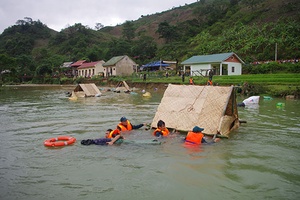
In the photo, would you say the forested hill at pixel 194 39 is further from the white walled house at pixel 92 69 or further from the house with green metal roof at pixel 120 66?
the white walled house at pixel 92 69

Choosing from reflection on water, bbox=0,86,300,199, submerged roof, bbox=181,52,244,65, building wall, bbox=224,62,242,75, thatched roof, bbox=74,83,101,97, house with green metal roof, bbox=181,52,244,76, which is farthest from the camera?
building wall, bbox=224,62,242,75

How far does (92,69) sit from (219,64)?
3821 cm

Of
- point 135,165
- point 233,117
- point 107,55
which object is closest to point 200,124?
point 233,117

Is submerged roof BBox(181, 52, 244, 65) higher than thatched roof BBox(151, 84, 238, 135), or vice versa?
submerged roof BBox(181, 52, 244, 65)

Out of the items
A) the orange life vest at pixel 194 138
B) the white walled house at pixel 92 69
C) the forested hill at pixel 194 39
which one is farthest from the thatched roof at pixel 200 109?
the white walled house at pixel 92 69

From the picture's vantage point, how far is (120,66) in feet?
215

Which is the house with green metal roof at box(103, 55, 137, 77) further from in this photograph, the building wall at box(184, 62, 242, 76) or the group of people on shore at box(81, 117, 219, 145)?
the group of people on shore at box(81, 117, 219, 145)

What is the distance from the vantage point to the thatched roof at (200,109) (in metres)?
11.0

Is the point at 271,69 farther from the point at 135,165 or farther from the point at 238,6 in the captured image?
the point at 238,6

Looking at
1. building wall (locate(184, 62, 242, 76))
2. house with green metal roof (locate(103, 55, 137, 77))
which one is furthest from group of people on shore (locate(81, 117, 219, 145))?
house with green metal roof (locate(103, 55, 137, 77))

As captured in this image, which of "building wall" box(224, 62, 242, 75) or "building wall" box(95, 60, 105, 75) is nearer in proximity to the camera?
"building wall" box(224, 62, 242, 75)

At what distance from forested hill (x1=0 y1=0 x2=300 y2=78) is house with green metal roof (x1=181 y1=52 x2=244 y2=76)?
609 cm

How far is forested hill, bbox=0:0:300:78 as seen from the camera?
173 feet

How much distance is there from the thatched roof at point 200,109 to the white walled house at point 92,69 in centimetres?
5680
